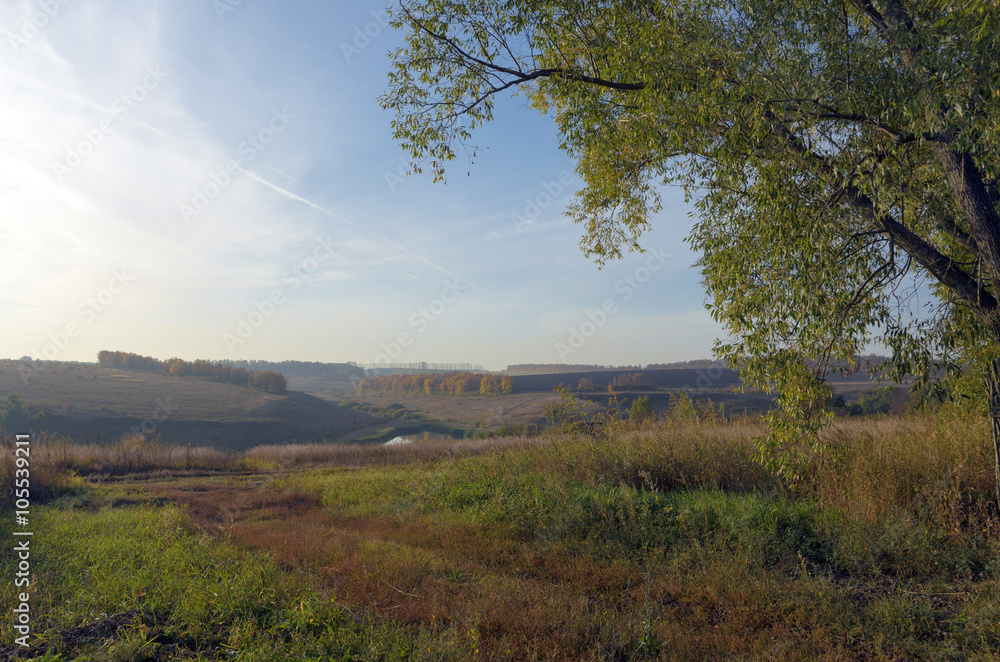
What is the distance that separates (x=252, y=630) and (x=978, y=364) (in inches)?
376

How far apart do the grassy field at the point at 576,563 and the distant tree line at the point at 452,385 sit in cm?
8352

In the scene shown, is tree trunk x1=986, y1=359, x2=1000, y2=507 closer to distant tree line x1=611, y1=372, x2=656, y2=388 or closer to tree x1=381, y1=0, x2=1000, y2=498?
tree x1=381, y1=0, x2=1000, y2=498

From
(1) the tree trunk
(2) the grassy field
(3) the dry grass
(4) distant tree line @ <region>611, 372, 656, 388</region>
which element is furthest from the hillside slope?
(1) the tree trunk

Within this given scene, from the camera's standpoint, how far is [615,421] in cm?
1237

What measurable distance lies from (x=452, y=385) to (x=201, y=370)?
159 ft

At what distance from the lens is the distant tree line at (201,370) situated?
8788 centimetres

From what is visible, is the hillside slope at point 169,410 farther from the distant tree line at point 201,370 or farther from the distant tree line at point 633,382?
the distant tree line at point 633,382

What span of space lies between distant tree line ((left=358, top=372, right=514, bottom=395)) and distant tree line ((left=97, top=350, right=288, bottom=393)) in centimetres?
3191

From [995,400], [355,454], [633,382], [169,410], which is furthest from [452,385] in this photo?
[995,400]

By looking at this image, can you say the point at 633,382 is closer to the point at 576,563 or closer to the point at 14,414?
the point at 14,414

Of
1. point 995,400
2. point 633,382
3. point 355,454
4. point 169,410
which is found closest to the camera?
point 995,400

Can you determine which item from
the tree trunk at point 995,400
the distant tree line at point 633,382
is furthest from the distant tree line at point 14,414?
the distant tree line at point 633,382

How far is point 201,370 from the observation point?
92812 millimetres

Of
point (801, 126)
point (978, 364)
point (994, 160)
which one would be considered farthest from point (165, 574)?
point (978, 364)
